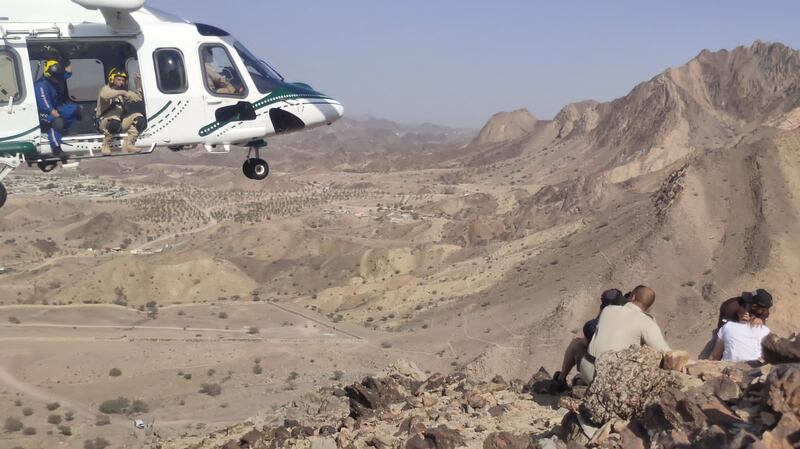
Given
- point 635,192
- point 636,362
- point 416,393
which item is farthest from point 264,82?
point 635,192

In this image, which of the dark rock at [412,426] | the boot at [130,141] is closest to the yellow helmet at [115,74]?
the boot at [130,141]

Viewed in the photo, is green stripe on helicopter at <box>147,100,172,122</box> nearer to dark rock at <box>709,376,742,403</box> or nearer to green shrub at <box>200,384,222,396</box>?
dark rock at <box>709,376,742,403</box>

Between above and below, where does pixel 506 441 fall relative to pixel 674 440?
below

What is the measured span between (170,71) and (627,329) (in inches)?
298

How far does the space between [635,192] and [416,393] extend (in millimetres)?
37317

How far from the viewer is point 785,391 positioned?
16.8 feet

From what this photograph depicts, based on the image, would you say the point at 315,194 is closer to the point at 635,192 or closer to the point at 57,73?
the point at 635,192

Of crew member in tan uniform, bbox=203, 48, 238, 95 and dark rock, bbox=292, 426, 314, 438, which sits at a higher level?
crew member in tan uniform, bbox=203, 48, 238, 95

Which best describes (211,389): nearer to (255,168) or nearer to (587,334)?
(255,168)

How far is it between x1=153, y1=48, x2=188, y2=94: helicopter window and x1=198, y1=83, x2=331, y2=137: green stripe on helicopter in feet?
2.29

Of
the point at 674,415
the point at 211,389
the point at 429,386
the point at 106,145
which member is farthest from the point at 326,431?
the point at 211,389

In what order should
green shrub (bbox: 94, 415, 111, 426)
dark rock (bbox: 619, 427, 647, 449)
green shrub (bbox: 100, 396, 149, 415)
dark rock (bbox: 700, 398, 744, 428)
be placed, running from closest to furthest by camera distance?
dark rock (bbox: 700, 398, 744, 428)
dark rock (bbox: 619, 427, 647, 449)
green shrub (bbox: 94, 415, 111, 426)
green shrub (bbox: 100, 396, 149, 415)

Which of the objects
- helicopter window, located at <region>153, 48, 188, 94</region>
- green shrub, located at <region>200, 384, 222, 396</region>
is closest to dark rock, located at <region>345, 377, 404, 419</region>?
helicopter window, located at <region>153, 48, 188, 94</region>

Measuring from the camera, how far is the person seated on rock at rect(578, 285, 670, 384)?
677cm
